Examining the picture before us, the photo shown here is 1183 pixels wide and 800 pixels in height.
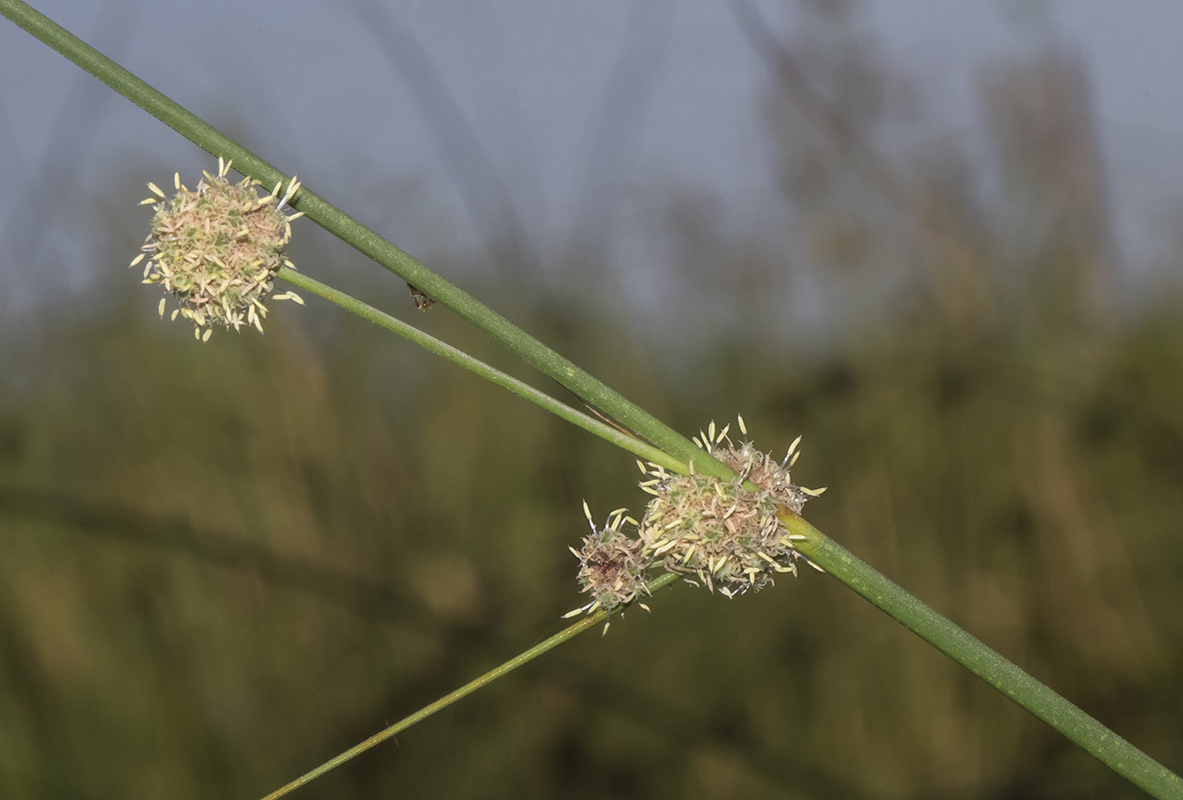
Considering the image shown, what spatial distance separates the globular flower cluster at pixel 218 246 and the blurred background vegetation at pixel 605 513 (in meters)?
0.90

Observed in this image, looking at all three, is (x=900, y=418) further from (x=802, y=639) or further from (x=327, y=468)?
(x=327, y=468)

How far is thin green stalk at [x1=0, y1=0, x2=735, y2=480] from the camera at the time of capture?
0.38 m

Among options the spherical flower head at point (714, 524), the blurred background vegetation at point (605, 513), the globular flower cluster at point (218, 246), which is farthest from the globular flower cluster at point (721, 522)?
the blurred background vegetation at point (605, 513)

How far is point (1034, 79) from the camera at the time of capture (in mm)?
1436

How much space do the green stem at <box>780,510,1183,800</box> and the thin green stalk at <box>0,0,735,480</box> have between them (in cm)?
12

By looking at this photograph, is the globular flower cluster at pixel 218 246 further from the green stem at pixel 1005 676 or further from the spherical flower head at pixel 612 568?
the green stem at pixel 1005 676

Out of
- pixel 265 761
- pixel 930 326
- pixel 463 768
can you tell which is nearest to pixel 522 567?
pixel 463 768

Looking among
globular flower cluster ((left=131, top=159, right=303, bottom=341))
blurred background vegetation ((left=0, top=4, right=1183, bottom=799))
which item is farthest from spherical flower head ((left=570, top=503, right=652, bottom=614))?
blurred background vegetation ((left=0, top=4, right=1183, bottom=799))

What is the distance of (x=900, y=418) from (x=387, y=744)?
969mm

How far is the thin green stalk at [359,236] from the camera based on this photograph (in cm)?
38

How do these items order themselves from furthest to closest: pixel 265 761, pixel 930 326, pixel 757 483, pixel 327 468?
pixel 930 326, pixel 327 468, pixel 265 761, pixel 757 483

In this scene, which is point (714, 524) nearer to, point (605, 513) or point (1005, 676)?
point (1005, 676)

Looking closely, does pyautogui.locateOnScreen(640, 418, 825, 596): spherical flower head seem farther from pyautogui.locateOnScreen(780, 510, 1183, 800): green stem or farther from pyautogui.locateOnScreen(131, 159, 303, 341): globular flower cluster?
pyautogui.locateOnScreen(131, 159, 303, 341): globular flower cluster

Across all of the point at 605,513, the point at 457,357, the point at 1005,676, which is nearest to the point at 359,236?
the point at 457,357
